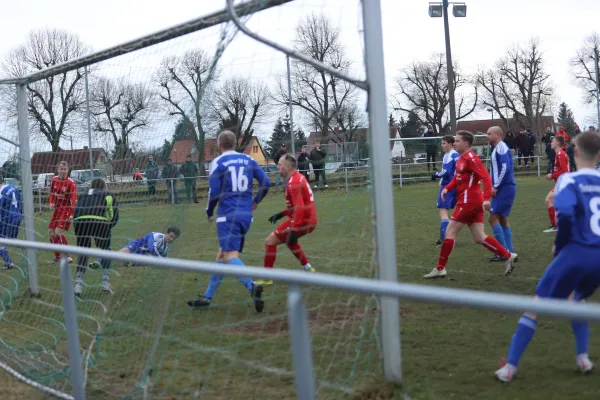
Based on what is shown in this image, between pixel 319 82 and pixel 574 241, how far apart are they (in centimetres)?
193

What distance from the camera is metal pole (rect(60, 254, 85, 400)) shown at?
396cm

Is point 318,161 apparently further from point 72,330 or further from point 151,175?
point 72,330

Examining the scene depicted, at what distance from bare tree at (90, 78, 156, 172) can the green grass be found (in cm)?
66

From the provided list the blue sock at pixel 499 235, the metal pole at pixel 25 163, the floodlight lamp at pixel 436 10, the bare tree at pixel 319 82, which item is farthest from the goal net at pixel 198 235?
the floodlight lamp at pixel 436 10

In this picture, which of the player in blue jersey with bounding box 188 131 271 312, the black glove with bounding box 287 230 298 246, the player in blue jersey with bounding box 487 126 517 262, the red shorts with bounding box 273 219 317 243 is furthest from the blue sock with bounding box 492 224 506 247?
the player in blue jersey with bounding box 188 131 271 312

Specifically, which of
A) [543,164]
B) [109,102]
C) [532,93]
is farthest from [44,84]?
[532,93]

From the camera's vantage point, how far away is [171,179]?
552 centimetres

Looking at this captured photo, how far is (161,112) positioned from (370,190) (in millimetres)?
2126

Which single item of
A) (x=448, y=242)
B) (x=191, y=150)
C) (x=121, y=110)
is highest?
(x=121, y=110)

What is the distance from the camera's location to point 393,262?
4.20m

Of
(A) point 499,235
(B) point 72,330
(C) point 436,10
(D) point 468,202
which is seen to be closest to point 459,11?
(C) point 436,10

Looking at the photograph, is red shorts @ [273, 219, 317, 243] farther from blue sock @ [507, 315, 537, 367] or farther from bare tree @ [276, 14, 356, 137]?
blue sock @ [507, 315, 537, 367]

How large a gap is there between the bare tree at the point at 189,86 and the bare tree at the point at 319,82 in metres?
0.53

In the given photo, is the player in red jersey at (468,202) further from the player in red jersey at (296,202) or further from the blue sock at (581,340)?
the blue sock at (581,340)
